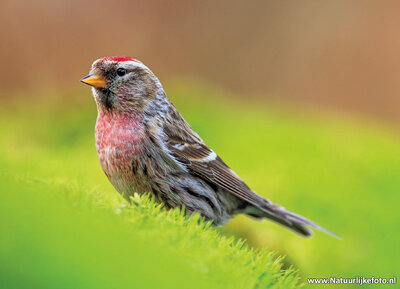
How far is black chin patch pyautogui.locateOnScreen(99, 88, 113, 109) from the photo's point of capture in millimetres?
2596

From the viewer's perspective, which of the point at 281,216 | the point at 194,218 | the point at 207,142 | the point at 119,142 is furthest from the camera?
the point at 207,142

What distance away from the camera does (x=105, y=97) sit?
8.57ft

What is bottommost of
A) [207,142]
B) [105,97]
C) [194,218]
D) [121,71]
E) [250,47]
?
[194,218]

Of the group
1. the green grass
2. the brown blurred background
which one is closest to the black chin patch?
the green grass

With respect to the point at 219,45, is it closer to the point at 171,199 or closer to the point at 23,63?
the point at 23,63

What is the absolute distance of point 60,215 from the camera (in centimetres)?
144

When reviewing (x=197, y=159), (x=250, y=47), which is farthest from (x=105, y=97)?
(x=250, y=47)

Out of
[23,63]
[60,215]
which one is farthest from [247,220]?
[23,63]

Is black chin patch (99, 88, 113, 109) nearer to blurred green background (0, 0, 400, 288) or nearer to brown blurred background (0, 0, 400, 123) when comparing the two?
blurred green background (0, 0, 400, 288)

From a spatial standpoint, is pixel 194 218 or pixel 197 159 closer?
pixel 194 218

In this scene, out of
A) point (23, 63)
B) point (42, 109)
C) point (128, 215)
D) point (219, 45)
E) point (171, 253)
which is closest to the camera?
point (171, 253)

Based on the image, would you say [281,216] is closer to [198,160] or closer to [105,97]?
[198,160]

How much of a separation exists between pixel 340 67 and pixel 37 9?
5425mm

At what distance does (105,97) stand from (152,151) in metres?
0.38
